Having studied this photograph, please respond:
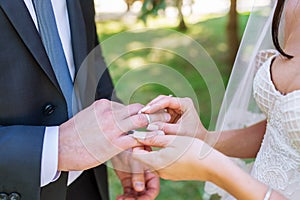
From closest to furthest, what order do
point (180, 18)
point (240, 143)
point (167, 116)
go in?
point (167, 116), point (240, 143), point (180, 18)

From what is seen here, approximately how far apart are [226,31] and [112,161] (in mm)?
4026

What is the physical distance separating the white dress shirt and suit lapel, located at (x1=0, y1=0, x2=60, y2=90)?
57mm

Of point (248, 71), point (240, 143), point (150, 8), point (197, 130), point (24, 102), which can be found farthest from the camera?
point (150, 8)

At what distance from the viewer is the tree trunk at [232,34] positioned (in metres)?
5.20

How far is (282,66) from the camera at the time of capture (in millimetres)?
1565

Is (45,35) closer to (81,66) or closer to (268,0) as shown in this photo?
(81,66)

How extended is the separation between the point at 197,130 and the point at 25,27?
0.64 metres

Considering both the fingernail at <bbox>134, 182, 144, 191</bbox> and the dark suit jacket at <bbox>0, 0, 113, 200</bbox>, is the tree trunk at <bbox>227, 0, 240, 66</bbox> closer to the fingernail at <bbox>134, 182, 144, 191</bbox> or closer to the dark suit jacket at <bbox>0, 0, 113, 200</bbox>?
the fingernail at <bbox>134, 182, 144, 191</bbox>

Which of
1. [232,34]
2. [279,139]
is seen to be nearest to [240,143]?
[279,139]

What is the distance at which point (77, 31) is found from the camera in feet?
5.00

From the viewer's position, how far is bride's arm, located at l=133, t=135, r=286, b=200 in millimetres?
1347

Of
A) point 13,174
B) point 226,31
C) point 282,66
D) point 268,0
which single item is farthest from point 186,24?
point 13,174

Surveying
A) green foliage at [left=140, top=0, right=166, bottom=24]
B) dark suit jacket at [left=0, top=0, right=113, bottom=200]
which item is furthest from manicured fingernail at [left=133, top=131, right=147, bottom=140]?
green foliage at [left=140, top=0, right=166, bottom=24]

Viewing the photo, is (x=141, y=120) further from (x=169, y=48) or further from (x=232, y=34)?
(x=232, y=34)
